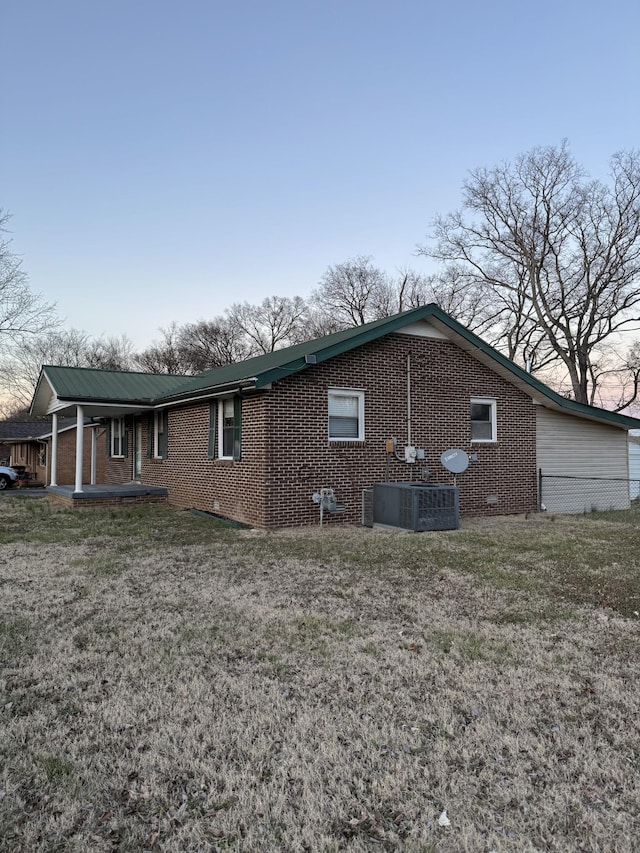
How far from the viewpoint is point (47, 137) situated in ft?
41.3

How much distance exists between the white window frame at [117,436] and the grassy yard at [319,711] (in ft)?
38.3

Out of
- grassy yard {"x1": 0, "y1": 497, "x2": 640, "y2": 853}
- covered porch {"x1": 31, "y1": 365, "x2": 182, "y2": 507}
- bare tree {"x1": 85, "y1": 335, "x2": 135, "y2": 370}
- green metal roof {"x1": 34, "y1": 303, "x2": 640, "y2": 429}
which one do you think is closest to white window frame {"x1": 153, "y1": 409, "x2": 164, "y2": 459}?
covered porch {"x1": 31, "y1": 365, "x2": 182, "y2": 507}

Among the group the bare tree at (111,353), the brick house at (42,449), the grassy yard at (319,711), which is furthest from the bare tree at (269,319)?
the grassy yard at (319,711)

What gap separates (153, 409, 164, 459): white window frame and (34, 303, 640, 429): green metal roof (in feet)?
1.77

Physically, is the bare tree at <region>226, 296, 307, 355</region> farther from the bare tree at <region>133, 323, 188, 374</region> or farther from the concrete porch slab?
the concrete porch slab

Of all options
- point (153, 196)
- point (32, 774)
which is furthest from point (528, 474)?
point (32, 774)

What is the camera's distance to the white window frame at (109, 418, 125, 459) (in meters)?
18.1

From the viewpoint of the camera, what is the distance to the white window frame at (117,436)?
711 inches

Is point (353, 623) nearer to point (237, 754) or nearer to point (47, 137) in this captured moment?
point (237, 754)

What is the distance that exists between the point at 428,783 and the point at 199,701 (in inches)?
57.6

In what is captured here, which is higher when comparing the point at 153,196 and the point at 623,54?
the point at 623,54

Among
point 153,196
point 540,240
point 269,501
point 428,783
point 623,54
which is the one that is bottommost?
point 428,783

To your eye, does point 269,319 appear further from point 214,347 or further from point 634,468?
point 634,468

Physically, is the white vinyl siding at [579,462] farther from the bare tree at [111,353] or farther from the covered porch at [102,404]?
the bare tree at [111,353]
